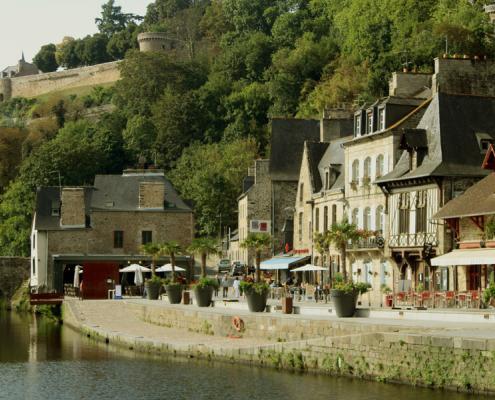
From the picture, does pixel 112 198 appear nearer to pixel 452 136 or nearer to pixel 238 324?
pixel 452 136

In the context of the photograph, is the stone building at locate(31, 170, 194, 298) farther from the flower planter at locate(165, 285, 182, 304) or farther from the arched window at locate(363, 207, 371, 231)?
the arched window at locate(363, 207, 371, 231)

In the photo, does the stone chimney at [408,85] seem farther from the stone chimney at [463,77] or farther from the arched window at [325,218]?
the arched window at [325,218]

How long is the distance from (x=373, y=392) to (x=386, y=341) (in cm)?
117

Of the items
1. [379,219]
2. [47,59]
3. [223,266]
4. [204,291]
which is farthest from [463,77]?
[47,59]

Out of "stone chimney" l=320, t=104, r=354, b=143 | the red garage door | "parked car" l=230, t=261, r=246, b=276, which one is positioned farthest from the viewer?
"parked car" l=230, t=261, r=246, b=276

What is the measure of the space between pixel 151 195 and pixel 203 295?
2382 centimetres

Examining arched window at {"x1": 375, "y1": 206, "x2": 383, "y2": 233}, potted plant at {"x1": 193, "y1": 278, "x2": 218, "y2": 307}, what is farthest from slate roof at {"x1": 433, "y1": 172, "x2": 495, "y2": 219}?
potted plant at {"x1": 193, "y1": 278, "x2": 218, "y2": 307}

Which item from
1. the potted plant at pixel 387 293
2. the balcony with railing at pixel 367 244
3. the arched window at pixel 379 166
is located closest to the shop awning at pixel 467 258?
the potted plant at pixel 387 293

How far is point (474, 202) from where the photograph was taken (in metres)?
39.0

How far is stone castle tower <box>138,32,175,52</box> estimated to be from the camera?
15288 centimetres

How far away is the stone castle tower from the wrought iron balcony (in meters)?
109

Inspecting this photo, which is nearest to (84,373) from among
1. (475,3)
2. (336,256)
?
(336,256)

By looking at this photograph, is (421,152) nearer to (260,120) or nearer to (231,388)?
(231,388)

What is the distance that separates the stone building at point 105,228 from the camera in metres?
65.2
